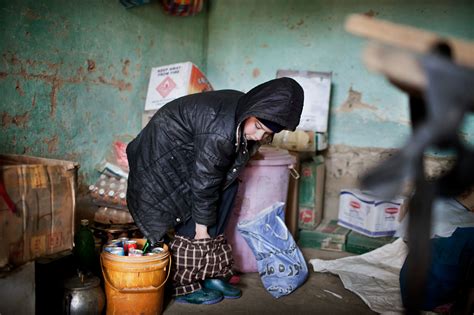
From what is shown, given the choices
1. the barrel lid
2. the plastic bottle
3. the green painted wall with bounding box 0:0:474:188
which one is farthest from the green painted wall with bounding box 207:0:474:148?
the barrel lid

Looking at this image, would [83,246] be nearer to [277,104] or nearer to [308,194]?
[277,104]

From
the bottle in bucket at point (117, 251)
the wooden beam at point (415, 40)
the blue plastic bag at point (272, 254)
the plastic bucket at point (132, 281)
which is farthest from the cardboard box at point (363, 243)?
the wooden beam at point (415, 40)

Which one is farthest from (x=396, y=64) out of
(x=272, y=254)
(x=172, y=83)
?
(x=172, y=83)

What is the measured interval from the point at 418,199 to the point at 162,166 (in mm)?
1718

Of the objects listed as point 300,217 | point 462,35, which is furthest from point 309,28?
point 300,217

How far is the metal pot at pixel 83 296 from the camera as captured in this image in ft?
7.04

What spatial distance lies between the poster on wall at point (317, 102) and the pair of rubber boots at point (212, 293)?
1781mm

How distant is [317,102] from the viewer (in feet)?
13.3

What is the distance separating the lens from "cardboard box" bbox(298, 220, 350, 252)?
379 cm

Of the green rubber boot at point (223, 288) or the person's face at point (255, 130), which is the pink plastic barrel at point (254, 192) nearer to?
the green rubber boot at point (223, 288)

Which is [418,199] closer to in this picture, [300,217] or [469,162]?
[469,162]

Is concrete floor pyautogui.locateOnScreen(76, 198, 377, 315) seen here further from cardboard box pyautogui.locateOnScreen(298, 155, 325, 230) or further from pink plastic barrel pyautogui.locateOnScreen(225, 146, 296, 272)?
cardboard box pyautogui.locateOnScreen(298, 155, 325, 230)

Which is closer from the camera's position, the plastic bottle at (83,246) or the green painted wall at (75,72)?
the plastic bottle at (83,246)

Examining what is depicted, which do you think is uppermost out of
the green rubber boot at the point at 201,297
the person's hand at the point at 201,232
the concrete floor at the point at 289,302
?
the person's hand at the point at 201,232
